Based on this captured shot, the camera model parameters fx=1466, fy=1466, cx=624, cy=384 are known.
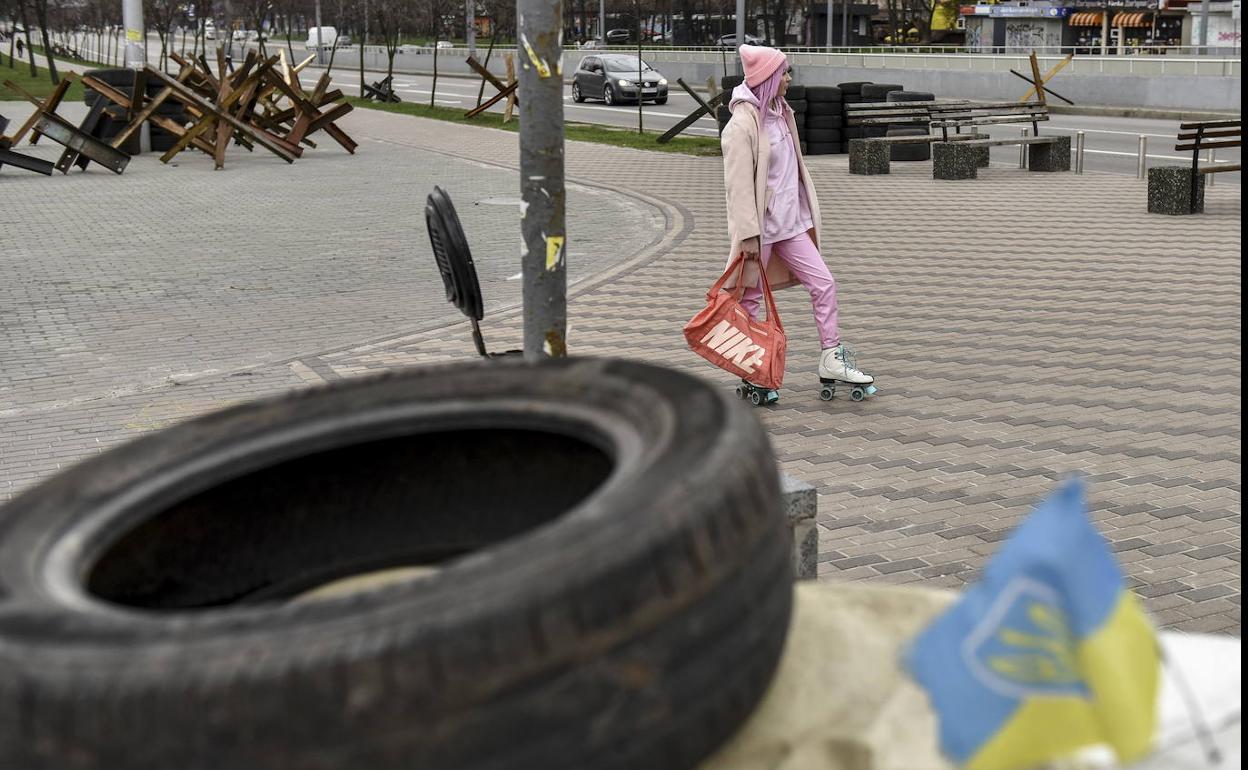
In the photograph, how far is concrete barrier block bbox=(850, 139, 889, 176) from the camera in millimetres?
18922

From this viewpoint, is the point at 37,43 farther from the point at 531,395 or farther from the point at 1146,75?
the point at 531,395

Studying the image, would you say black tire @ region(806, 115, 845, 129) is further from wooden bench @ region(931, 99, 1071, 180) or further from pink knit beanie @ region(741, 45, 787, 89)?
pink knit beanie @ region(741, 45, 787, 89)

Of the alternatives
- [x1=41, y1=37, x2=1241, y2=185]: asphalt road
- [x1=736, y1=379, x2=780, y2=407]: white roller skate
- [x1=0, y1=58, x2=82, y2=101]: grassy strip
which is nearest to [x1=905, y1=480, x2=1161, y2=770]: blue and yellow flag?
[x1=736, y1=379, x2=780, y2=407]: white roller skate

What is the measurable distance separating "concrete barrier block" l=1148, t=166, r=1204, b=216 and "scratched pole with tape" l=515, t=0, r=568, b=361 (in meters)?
11.2

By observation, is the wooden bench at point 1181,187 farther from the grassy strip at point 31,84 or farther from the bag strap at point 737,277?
the grassy strip at point 31,84

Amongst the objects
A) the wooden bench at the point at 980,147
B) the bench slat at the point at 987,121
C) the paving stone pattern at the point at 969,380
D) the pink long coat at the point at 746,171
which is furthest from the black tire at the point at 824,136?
the pink long coat at the point at 746,171

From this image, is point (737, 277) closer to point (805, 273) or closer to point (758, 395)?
point (805, 273)

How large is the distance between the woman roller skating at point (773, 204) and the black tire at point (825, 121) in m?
15.3

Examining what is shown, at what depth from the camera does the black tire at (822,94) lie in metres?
21.9

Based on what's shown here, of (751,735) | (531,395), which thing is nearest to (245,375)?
(531,395)

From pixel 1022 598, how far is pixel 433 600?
76 cm

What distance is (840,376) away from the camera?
7191 mm

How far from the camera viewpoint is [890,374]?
308 inches

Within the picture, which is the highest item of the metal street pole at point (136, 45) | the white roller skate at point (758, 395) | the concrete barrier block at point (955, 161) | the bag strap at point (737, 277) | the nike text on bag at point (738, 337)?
the metal street pole at point (136, 45)
